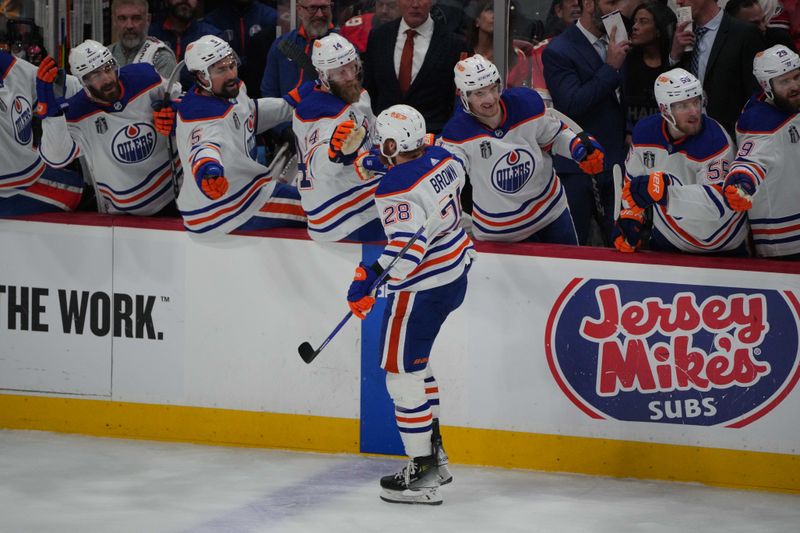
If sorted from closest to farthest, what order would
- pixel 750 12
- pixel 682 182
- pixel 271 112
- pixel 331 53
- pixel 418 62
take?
pixel 682 182 < pixel 331 53 < pixel 271 112 < pixel 750 12 < pixel 418 62

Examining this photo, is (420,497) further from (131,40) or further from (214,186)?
(131,40)

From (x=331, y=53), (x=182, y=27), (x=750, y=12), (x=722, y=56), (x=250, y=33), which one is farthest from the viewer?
(x=250, y=33)

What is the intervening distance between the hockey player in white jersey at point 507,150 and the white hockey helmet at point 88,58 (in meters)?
1.47

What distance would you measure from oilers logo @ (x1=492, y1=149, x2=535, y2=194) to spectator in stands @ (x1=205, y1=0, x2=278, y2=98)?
1712 mm

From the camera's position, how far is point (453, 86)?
6.28m

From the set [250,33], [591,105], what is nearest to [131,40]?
[250,33]

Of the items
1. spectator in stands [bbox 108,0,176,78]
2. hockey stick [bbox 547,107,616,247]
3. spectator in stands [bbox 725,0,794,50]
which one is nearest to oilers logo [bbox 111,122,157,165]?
spectator in stands [bbox 108,0,176,78]

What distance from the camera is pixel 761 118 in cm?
521

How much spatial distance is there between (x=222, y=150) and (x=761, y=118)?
2142 mm

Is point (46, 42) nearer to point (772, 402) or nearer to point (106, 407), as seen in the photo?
point (106, 407)

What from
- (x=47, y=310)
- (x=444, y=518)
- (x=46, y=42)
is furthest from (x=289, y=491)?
(x=46, y=42)

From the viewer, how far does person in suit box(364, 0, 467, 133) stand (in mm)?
6230

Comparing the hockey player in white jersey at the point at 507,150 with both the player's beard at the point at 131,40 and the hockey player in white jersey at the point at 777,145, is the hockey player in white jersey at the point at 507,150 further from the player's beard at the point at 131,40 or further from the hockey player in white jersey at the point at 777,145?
the player's beard at the point at 131,40

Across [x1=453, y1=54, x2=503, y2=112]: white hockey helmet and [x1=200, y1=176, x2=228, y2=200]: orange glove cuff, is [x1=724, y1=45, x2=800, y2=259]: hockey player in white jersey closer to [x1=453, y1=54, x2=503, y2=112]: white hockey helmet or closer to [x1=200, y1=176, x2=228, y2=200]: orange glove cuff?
[x1=453, y1=54, x2=503, y2=112]: white hockey helmet
